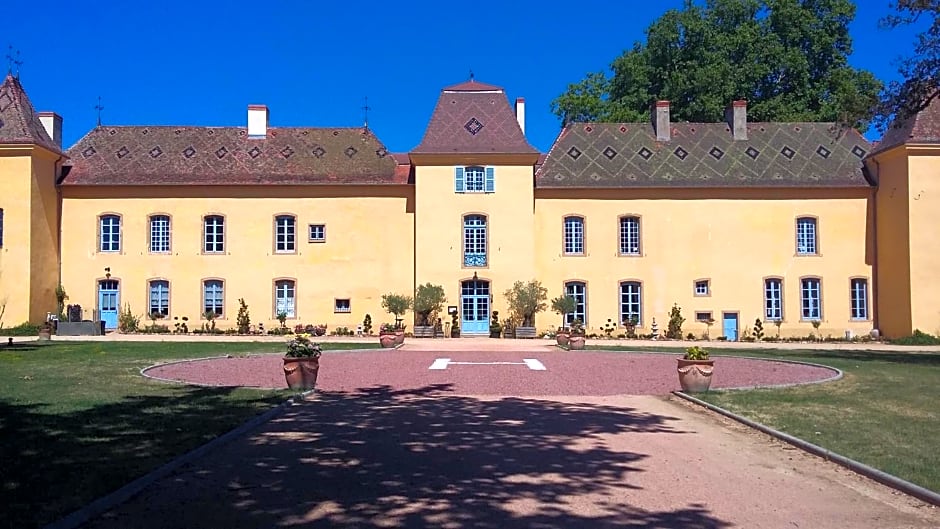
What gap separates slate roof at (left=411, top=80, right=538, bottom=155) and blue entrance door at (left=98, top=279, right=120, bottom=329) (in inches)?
479

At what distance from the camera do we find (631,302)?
31.9m

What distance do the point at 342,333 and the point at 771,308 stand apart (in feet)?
51.8

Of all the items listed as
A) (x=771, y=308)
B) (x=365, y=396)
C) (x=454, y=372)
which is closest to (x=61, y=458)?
(x=365, y=396)

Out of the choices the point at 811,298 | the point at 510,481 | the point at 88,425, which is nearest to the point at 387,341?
the point at 88,425

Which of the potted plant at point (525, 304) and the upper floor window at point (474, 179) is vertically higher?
the upper floor window at point (474, 179)

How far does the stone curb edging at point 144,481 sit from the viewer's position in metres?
5.57

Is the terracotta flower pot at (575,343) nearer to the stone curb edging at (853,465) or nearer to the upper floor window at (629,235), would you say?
the upper floor window at (629,235)

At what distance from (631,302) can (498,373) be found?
15864mm

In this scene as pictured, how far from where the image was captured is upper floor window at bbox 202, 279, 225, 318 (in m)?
32.0

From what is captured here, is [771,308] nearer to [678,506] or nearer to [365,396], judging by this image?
[365,396]

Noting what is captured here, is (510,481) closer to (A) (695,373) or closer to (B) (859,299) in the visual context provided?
(A) (695,373)

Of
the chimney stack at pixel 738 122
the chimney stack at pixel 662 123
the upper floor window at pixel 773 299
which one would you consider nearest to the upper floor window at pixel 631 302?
the upper floor window at pixel 773 299

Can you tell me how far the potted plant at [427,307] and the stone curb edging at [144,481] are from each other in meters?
19.4

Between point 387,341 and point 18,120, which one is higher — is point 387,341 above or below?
below
